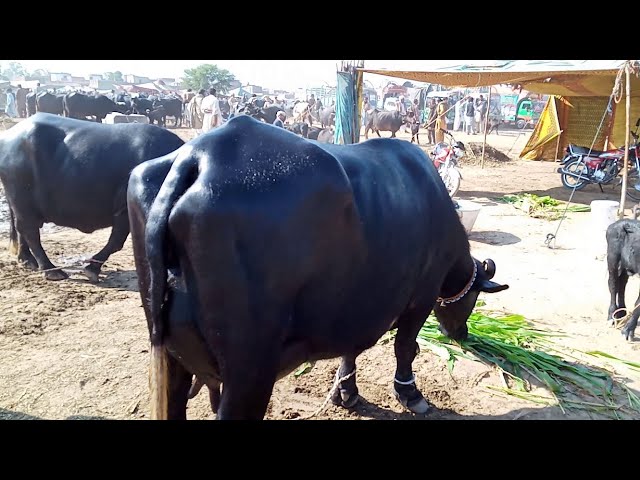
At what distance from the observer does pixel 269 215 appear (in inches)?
86.4

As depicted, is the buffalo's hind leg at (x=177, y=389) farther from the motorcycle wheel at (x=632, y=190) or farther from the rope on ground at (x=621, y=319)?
the motorcycle wheel at (x=632, y=190)

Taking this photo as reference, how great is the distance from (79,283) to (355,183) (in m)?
4.31

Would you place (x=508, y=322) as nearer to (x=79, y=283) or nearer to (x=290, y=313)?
(x=290, y=313)

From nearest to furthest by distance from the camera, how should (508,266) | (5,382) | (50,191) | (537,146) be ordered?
(5,382) → (50,191) → (508,266) → (537,146)

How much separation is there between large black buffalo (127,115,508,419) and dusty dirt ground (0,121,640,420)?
3.83 feet

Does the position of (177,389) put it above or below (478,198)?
above

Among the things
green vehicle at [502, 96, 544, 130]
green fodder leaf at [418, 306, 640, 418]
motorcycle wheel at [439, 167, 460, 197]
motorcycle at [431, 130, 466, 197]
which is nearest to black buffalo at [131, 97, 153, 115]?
motorcycle at [431, 130, 466, 197]

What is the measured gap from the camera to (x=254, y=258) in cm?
217

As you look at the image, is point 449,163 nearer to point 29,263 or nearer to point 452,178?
point 452,178

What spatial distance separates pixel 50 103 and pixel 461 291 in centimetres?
2651

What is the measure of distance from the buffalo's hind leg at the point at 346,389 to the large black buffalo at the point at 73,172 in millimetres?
3324

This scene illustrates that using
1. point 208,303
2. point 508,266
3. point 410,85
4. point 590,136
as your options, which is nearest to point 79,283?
point 208,303

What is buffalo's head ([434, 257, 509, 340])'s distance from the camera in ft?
12.8

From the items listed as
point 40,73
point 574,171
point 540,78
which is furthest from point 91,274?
point 40,73
